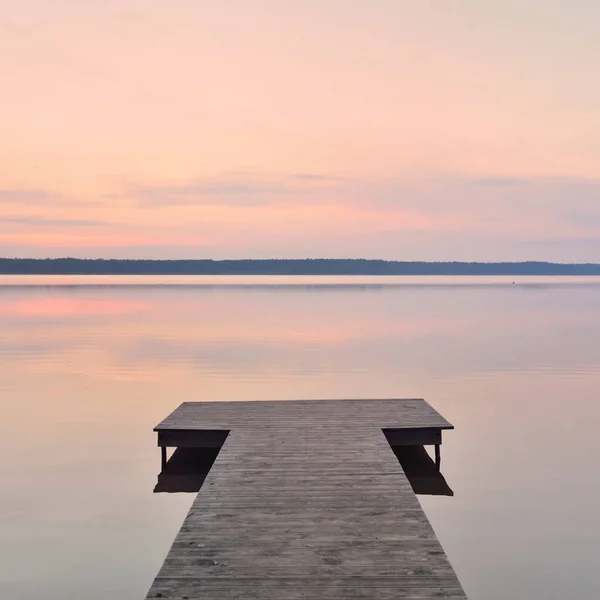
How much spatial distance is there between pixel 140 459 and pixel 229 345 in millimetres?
18367

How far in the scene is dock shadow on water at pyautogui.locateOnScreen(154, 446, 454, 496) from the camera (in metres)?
10.5

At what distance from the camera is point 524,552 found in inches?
316

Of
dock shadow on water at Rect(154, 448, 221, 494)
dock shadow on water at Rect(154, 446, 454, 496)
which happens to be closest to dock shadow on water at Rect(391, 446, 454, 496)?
dock shadow on water at Rect(154, 446, 454, 496)

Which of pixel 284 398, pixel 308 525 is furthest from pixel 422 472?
pixel 284 398

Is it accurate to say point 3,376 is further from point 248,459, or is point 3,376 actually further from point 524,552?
point 524,552

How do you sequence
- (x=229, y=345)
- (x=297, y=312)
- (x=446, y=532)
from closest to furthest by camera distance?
1. (x=446, y=532)
2. (x=229, y=345)
3. (x=297, y=312)

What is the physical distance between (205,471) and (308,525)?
18.0ft

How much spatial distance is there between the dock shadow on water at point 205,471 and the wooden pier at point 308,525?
790 millimetres

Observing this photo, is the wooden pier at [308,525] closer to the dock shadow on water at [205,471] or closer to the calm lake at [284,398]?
the dock shadow on water at [205,471]

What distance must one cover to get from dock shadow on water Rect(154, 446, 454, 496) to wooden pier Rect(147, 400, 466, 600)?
0.79m

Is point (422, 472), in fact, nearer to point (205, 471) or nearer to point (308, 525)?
point (205, 471)

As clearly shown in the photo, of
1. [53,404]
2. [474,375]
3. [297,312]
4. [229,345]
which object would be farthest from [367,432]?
[297,312]

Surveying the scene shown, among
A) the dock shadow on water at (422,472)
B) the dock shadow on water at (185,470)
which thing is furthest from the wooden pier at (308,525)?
the dock shadow on water at (185,470)

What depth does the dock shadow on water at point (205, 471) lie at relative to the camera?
1046cm
